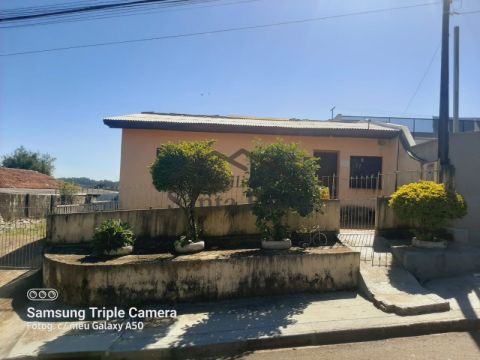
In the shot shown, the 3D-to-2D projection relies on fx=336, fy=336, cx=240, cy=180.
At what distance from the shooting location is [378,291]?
18.4ft

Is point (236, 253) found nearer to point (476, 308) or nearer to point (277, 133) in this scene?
point (476, 308)

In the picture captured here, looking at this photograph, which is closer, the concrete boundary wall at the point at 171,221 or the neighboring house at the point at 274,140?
the concrete boundary wall at the point at 171,221

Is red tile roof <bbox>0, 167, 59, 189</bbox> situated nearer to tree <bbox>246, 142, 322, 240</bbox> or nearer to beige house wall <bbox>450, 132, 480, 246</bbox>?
tree <bbox>246, 142, 322, 240</bbox>

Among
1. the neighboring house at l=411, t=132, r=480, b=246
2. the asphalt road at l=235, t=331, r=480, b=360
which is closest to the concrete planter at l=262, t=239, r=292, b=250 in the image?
the asphalt road at l=235, t=331, r=480, b=360

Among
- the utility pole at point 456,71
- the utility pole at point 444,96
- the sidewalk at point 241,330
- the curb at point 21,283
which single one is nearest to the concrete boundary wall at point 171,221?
the curb at point 21,283

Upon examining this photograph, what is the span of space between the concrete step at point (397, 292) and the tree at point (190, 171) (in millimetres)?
3338

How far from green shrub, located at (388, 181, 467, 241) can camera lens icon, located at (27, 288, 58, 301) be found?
275 inches

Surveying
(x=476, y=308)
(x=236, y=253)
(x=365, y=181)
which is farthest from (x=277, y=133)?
(x=476, y=308)

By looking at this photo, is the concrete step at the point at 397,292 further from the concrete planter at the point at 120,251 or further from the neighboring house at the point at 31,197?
the neighboring house at the point at 31,197

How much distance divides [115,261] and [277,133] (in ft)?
23.4

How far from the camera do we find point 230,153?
11711 mm

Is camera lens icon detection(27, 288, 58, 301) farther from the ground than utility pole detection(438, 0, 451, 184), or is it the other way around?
utility pole detection(438, 0, 451, 184)

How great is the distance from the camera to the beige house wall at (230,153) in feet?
35.1

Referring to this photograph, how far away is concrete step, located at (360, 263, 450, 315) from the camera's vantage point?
495 cm
